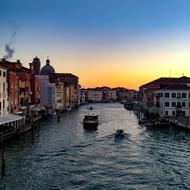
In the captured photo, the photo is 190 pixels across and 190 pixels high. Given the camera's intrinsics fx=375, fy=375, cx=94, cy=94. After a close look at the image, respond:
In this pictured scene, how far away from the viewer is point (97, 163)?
90.4ft

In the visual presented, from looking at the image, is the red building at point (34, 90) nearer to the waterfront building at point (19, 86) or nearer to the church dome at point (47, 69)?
the waterfront building at point (19, 86)

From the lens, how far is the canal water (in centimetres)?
2239

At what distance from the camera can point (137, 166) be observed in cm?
2673

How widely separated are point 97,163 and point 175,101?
39.9 m

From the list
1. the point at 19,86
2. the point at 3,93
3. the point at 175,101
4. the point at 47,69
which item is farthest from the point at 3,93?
the point at 47,69

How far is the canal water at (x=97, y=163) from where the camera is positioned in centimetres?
2239

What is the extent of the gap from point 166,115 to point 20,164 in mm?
41504

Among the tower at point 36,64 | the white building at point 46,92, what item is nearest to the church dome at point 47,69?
the tower at point 36,64

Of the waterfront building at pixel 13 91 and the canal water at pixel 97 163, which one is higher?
the waterfront building at pixel 13 91

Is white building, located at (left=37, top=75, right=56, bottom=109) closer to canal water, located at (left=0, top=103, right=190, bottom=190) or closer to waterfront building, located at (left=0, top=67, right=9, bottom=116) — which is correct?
waterfront building, located at (left=0, top=67, right=9, bottom=116)

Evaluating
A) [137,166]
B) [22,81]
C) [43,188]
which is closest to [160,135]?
[137,166]

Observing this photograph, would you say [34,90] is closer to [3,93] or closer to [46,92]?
[46,92]

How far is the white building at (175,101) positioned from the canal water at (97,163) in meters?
22.6

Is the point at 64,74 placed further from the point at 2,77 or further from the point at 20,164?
the point at 20,164
